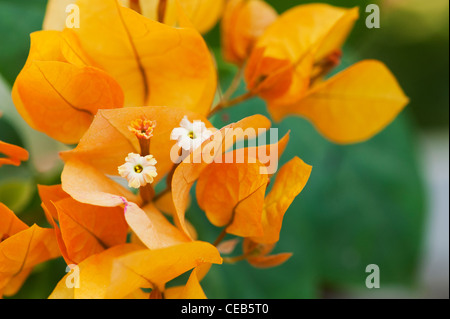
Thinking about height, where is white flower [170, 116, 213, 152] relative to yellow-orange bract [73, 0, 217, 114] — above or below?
below

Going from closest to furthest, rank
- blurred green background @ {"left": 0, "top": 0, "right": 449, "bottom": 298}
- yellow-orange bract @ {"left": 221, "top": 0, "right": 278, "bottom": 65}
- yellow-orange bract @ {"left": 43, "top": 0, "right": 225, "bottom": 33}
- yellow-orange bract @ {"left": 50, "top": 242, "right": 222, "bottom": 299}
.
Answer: yellow-orange bract @ {"left": 50, "top": 242, "right": 222, "bottom": 299}, yellow-orange bract @ {"left": 43, "top": 0, "right": 225, "bottom": 33}, yellow-orange bract @ {"left": 221, "top": 0, "right": 278, "bottom": 65}, blurred green background @ {"left": 0, "top": 0, "right": 449, "bottom": 298}

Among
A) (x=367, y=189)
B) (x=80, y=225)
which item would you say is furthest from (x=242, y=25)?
(x=367, y=189)

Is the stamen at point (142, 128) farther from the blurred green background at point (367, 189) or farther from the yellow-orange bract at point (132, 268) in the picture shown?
the blurred green background at point (367, 189)

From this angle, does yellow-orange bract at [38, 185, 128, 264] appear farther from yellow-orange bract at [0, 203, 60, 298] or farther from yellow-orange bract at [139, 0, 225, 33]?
yellow-orange bract at [139, 0, 225, 33]

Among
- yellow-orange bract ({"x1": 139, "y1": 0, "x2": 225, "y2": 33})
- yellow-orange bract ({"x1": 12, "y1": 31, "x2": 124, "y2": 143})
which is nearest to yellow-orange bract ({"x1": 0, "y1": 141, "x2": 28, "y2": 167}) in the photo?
yellow-orange bract ({"x1": 12, "y1": 31, "x2": 124, "y2": 143})

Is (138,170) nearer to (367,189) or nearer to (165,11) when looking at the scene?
(165,11)
